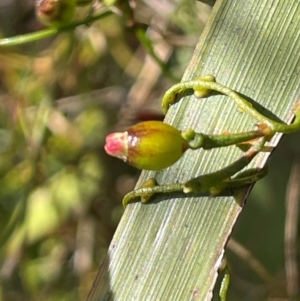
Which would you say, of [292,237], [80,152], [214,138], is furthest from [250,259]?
[214,138]

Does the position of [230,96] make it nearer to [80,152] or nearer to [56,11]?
[56,11]

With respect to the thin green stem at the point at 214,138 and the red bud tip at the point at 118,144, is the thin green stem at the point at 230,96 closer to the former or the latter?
the thin green stem at the point at 214,138

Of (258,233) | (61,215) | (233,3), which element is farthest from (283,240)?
(233,3)

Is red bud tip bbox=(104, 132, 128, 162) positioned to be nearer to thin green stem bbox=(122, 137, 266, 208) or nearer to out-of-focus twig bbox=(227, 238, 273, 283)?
thin green stem bbox=(122, 137, 266, 208)

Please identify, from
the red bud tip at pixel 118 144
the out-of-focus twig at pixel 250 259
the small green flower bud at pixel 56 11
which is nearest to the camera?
the red bud tip at pixel 118 144

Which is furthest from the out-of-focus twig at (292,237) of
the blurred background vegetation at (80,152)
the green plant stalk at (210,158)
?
the green plant stalk at (210,158)

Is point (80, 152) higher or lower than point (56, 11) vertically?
lower

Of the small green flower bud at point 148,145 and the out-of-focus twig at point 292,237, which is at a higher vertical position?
the small green flower bud at point 148,145
